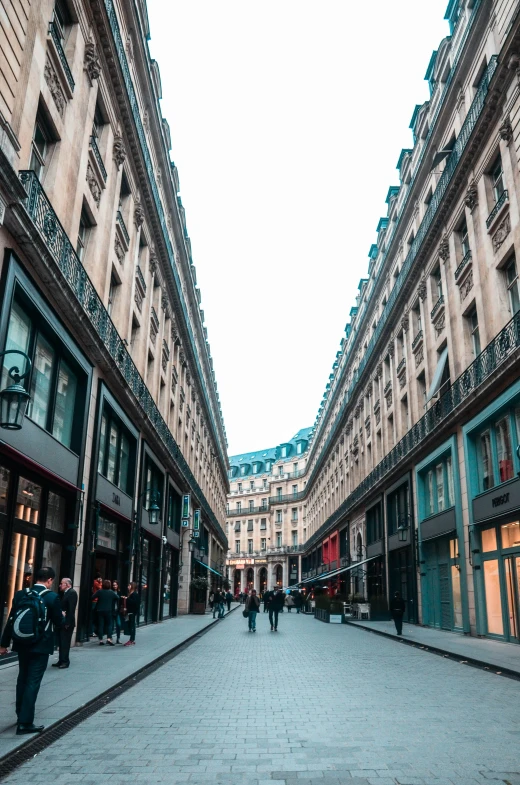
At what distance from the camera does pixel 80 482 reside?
51.8 feet

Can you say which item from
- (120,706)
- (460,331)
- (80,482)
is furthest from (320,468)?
(120,706)

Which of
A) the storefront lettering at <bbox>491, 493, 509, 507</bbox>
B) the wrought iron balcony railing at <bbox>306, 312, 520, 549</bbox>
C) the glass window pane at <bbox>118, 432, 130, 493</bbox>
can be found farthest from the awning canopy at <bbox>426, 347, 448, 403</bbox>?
the glass window pane at <bbox>118, 432, 130, 493</bbox>

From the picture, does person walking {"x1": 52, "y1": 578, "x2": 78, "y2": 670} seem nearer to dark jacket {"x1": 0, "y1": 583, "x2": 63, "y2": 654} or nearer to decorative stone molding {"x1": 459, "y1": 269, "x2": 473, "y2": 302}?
dark jacket {"x1": 0, "y1": 583, "x2": 63, "y2": 654}

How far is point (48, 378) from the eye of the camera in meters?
14.3

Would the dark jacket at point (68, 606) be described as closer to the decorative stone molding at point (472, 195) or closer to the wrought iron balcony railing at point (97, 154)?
the wrought iron balcony railing at point (97, 154)

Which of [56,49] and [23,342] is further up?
[56,49]

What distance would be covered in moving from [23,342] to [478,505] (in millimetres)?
14658

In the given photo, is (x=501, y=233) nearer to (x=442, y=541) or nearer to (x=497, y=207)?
(x=497, y=207)

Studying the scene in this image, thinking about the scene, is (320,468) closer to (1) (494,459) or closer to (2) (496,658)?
(1) (494,459)

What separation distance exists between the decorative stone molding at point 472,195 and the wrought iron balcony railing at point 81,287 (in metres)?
12.8

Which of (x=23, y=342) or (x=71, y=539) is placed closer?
(x=23, y=342)

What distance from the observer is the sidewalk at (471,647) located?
13.2 metres

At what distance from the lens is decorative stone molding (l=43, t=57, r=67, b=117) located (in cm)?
1385

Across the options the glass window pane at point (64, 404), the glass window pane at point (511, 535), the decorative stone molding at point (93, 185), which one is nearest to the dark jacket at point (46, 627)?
the glass window pane at point (64, 404)
